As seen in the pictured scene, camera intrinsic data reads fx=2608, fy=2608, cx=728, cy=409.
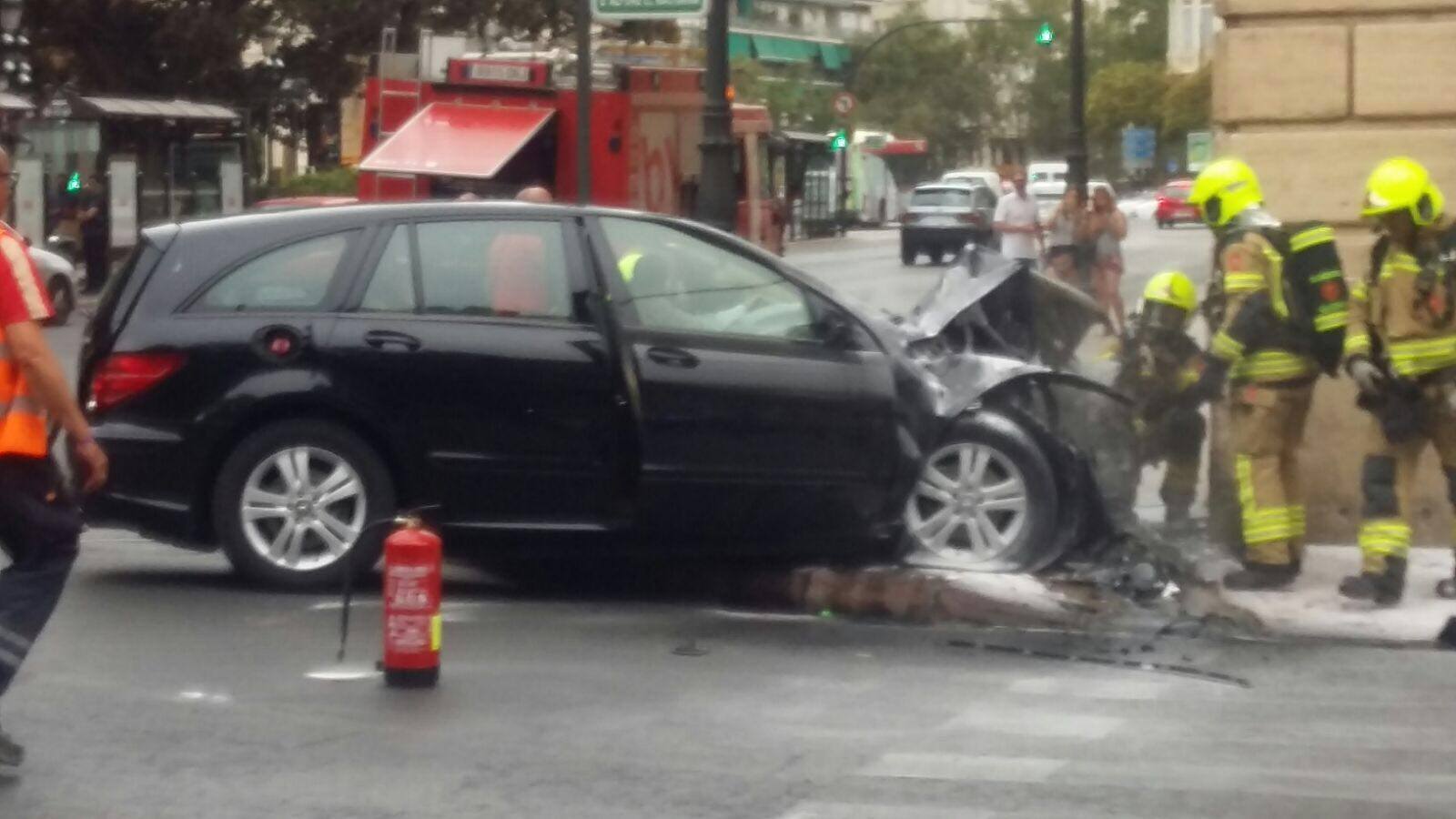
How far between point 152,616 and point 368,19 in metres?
41.6

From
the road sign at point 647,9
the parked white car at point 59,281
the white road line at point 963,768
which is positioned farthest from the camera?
the parked white car at point 59,281

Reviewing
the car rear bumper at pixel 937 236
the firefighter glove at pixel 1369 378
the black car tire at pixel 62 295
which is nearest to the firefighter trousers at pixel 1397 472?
the firefighter glove at pixel 1369 378

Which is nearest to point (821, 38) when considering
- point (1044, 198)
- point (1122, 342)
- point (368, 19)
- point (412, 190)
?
point (1044, 198)

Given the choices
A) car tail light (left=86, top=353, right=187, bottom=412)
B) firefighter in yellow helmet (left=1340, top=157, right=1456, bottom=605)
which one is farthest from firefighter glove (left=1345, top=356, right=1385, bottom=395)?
car tail light (left=86, top=353, right=187, bottom=412)

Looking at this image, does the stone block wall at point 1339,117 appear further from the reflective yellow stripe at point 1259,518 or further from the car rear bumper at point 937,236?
the car rear bumper at point 937,236

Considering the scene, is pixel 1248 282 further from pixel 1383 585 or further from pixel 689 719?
pixel 689 719

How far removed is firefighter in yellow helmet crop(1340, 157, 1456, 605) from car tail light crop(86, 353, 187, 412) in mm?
4485

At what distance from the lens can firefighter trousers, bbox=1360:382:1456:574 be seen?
983 cm

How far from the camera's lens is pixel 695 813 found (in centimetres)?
639

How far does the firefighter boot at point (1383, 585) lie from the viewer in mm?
9797

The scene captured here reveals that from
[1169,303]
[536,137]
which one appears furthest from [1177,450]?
[536,137]

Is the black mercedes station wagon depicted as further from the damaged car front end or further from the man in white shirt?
the man in white shirt

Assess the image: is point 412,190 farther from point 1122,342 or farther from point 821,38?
point 821,38

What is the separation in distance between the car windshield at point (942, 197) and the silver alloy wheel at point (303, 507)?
42.7 meters
